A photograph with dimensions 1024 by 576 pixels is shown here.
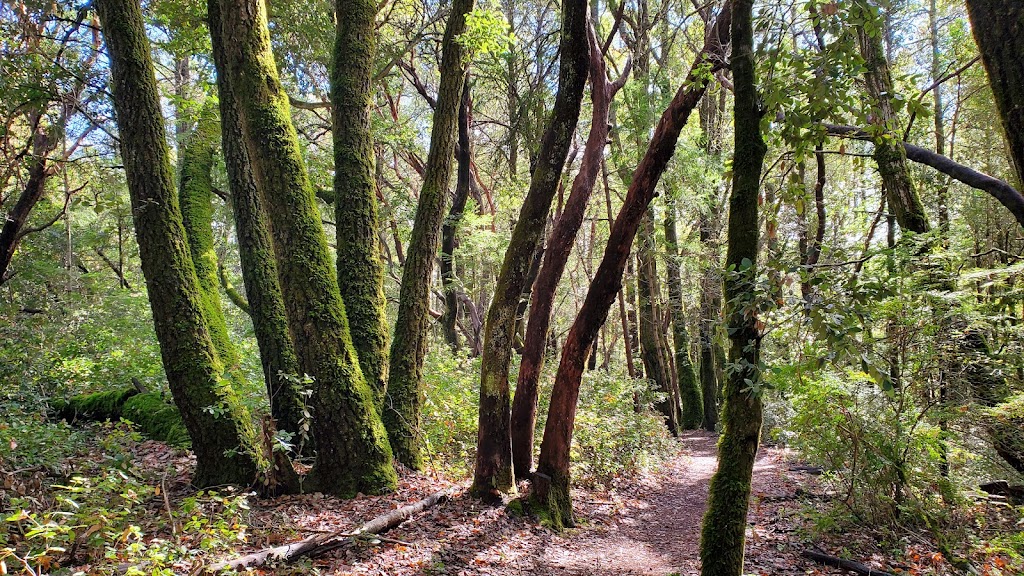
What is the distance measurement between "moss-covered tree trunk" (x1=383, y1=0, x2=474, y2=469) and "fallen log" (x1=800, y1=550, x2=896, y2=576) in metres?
4.49

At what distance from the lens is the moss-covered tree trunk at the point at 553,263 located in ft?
22.5

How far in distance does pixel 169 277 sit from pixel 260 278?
216cm

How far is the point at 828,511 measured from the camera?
595 cm

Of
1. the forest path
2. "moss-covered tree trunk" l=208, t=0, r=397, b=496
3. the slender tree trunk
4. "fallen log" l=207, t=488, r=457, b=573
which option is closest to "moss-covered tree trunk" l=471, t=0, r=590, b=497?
"fallen log" l=207, t=488, r=457, b=573

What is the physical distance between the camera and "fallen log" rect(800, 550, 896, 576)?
479 cm

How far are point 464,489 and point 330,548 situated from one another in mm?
2406

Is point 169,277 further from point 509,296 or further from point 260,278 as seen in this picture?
point 509,296

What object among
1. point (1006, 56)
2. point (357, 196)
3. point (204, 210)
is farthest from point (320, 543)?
point (204, 210)

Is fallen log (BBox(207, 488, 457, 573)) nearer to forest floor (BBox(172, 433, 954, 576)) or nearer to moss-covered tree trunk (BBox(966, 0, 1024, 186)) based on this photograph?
forest floor (BBox(172, 433, 954, 576))

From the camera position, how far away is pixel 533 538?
6.04 metres

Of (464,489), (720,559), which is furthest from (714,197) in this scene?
(720,559)

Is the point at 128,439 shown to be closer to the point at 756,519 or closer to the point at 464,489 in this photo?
the point at 464,489

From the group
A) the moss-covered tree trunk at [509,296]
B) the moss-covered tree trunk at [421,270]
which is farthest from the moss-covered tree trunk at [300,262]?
the moss-covered tree trunk at [509,296]

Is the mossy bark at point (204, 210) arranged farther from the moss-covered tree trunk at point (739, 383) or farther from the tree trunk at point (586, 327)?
the moss-covered tree trunk at point (739, 383)
